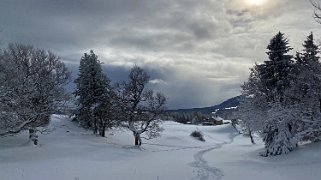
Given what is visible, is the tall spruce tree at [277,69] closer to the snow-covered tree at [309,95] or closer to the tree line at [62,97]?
the snow-covered tree at [309,95]

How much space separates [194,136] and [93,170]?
72.7m

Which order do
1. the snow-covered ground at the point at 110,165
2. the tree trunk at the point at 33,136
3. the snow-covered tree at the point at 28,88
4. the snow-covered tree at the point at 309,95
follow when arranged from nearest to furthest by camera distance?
the snow-covered ground at the point at 110,165
the snow-covered tree at the point at 28,88
the snow-covered tree at the point at 309,95
the tree trunk at the point at 33,136

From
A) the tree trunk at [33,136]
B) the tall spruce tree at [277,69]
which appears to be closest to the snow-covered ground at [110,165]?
the tree trunk at [33,136]

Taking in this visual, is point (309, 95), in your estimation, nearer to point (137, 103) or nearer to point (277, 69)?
point (277, 69)

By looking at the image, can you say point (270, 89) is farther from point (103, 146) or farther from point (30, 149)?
point (30, 149)

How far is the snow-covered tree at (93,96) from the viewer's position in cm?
5694

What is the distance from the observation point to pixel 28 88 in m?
32.6

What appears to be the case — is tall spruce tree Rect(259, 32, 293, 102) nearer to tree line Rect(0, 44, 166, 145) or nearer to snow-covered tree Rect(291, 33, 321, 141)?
snow-covered tree Rect(291, 33, 321, 141)

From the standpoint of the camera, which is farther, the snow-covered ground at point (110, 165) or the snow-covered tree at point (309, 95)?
the snow-covered tree at point (309, 95)

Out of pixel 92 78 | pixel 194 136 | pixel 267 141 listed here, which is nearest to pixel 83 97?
pixel 92 78

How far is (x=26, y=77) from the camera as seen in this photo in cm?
3459

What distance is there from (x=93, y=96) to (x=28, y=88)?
24.5m

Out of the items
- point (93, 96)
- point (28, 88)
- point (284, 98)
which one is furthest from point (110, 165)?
point (93, 96)

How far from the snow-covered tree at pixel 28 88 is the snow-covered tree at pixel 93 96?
1448 cm
